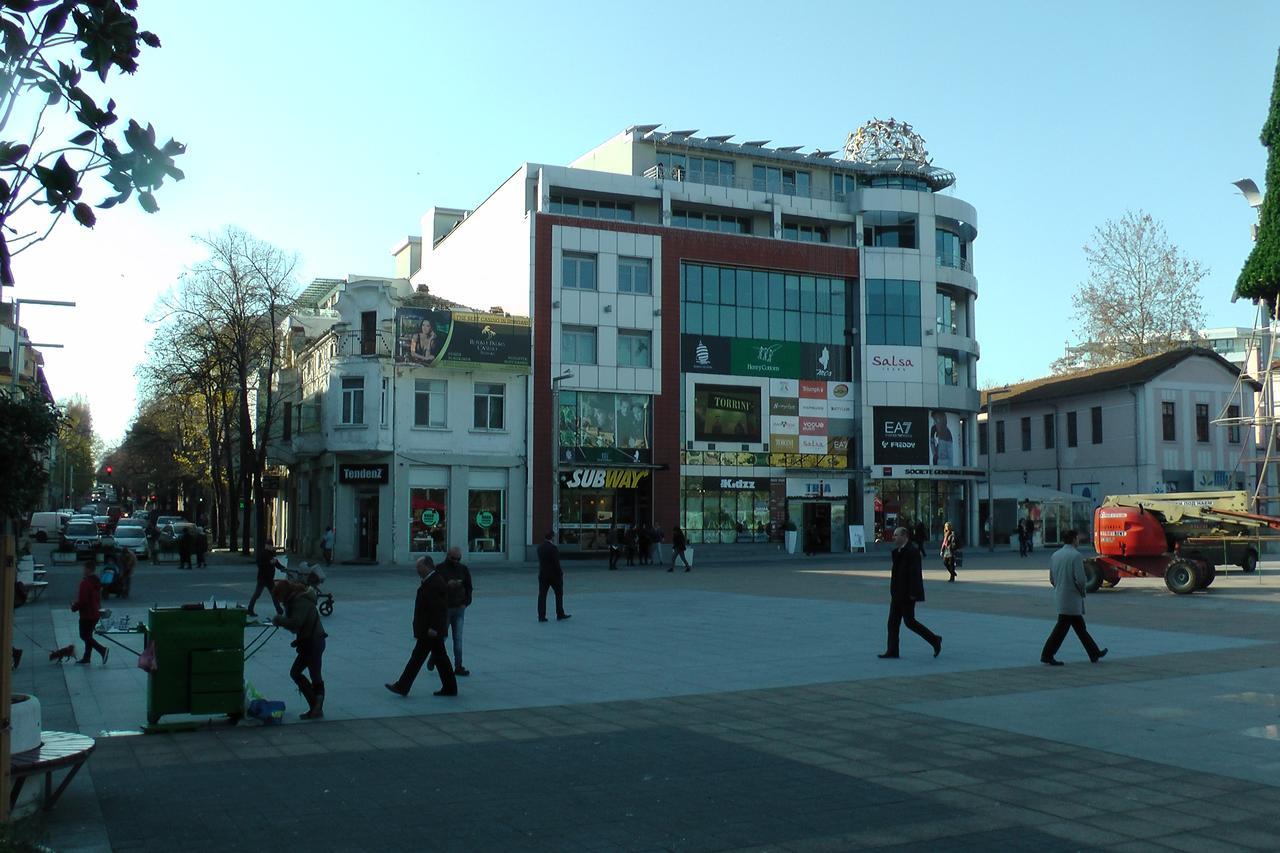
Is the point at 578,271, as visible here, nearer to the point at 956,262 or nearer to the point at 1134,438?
the point at 956,262

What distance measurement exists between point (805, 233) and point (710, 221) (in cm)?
530

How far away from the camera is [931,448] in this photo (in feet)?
182

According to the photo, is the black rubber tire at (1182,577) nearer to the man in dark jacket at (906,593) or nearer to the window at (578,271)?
the man in dark jacket at (906,593)

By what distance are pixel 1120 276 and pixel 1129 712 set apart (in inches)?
2276

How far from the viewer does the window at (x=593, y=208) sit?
51.2 meters

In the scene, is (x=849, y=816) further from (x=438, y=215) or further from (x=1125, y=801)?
(x=438, y=215)

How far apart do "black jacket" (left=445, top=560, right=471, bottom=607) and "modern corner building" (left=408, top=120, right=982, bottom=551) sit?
31378 mm

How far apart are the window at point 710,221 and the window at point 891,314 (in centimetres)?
683

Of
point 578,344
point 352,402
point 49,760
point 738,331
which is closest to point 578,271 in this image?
point 578,344

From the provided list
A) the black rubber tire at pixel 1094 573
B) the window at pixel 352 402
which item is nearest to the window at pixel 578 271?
the window at pixel 352 402

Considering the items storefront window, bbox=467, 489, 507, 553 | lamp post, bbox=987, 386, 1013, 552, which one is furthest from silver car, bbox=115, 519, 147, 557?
lamp post, bbox=987, 386, 1013, 552

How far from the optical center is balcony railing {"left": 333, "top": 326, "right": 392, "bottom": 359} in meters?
44.1

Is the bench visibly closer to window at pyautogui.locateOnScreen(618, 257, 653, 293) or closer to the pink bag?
the pink bag

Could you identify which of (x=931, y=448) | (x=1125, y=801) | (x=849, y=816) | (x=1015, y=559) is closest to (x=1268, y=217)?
(x=1125, y=801)
